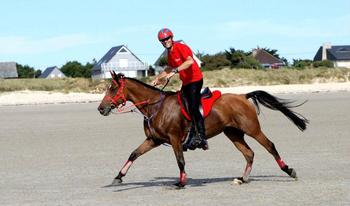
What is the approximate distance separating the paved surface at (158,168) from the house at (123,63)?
71.6m

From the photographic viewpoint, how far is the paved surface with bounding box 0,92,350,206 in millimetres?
8738

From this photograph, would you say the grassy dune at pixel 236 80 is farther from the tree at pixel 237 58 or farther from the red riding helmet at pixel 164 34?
the red riding helmet at pixel 164 34

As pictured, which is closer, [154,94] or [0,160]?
[154,94]

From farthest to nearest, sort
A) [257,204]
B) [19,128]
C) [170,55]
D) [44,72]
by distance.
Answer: [44,72] < [19,128] < [170,55] < [257,204]

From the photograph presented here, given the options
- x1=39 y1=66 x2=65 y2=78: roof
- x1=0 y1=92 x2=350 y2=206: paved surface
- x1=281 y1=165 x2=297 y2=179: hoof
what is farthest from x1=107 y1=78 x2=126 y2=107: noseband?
x1=39 y1=66 x2=65 y2=78: roof

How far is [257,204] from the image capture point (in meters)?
8.03

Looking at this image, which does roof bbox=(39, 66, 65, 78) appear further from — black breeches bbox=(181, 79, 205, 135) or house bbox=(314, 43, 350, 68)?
black breeches bbox=(181, 79, 205, 135)

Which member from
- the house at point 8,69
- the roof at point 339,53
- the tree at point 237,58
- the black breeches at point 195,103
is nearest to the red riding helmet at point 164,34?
the black breeches at point 195,103

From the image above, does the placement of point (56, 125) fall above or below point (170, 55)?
below

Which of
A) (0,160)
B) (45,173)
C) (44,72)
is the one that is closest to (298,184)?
(45,173)

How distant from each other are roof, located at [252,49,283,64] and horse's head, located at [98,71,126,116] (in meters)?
90.6

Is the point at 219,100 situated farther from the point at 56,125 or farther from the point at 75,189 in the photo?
the point at 56,125

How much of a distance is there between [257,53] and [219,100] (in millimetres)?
92946

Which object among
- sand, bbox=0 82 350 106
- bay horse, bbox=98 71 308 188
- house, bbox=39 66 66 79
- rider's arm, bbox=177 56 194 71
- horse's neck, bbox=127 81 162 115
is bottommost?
house, bbox=39 66 66 79
